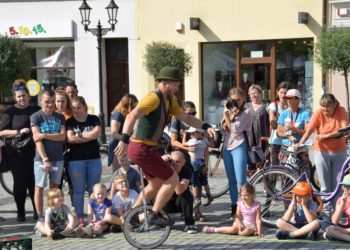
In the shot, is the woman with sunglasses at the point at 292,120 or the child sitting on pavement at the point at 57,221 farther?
the woman with sunglasses at the point at 292,120

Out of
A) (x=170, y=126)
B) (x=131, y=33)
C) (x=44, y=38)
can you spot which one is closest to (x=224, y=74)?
(x=131, y=33)

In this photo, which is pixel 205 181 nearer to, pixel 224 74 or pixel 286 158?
pixel 286 158

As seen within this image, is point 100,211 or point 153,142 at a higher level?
point 153,142

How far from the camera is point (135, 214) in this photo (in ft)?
23.1

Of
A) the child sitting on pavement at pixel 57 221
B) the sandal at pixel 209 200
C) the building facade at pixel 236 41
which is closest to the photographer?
the child sitting on pavement at pixel 57 221

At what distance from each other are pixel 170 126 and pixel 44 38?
15.8m

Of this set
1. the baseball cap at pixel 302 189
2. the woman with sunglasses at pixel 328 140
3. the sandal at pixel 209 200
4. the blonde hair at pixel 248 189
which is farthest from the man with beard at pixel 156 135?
the sandal at pixel 209 200

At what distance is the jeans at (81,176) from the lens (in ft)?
27.3

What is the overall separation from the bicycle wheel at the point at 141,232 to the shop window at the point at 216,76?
49.7 feet

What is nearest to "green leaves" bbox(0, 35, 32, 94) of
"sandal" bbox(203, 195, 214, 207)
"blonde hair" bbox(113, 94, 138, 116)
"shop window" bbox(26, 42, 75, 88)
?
"shop window" bbox(26, 42, 75, 88)

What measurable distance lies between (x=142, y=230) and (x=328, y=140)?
257 cm

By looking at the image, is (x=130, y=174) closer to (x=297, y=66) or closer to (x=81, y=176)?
(x=81, y=176)

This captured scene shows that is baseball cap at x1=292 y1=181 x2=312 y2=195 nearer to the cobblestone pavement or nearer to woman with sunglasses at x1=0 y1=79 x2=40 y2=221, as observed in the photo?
the cobblestone pavement

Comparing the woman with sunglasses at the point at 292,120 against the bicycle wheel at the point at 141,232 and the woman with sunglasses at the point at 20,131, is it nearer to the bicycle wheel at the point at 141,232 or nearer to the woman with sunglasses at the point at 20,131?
the bicycle wheel at the point at 141,232
